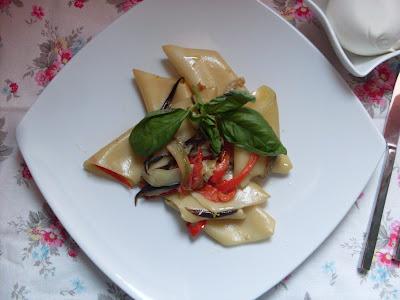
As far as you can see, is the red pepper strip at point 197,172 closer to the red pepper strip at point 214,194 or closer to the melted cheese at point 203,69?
the red pepper strip at point 214,194

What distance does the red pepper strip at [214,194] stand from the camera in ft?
4.09

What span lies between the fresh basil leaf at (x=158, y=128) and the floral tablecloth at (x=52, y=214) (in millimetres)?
302

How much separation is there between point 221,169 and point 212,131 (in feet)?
0.32

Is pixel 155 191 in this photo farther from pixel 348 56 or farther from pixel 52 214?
pixel 348 56

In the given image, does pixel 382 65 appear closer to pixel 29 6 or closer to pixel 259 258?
pixel 259 258

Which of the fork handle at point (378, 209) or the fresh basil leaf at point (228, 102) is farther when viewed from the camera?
the fork handle at point (378, 209)

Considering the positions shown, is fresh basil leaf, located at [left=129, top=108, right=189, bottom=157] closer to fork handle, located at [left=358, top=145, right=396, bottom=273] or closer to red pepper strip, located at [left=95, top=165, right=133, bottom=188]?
red pepper strip, located at [left=95, top=165, right=133, bottom=188]

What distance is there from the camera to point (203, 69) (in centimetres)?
126

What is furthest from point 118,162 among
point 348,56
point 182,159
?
point 348,56

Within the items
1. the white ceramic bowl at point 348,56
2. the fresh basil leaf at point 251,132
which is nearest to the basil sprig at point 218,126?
the fresh basil leaf at point 251,132

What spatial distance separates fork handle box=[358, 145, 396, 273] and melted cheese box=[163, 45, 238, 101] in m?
0.42

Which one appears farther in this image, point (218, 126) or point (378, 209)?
point (378, 209)

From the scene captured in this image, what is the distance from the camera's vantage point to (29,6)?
136 centimetres

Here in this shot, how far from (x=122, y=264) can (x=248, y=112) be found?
1.43ft
